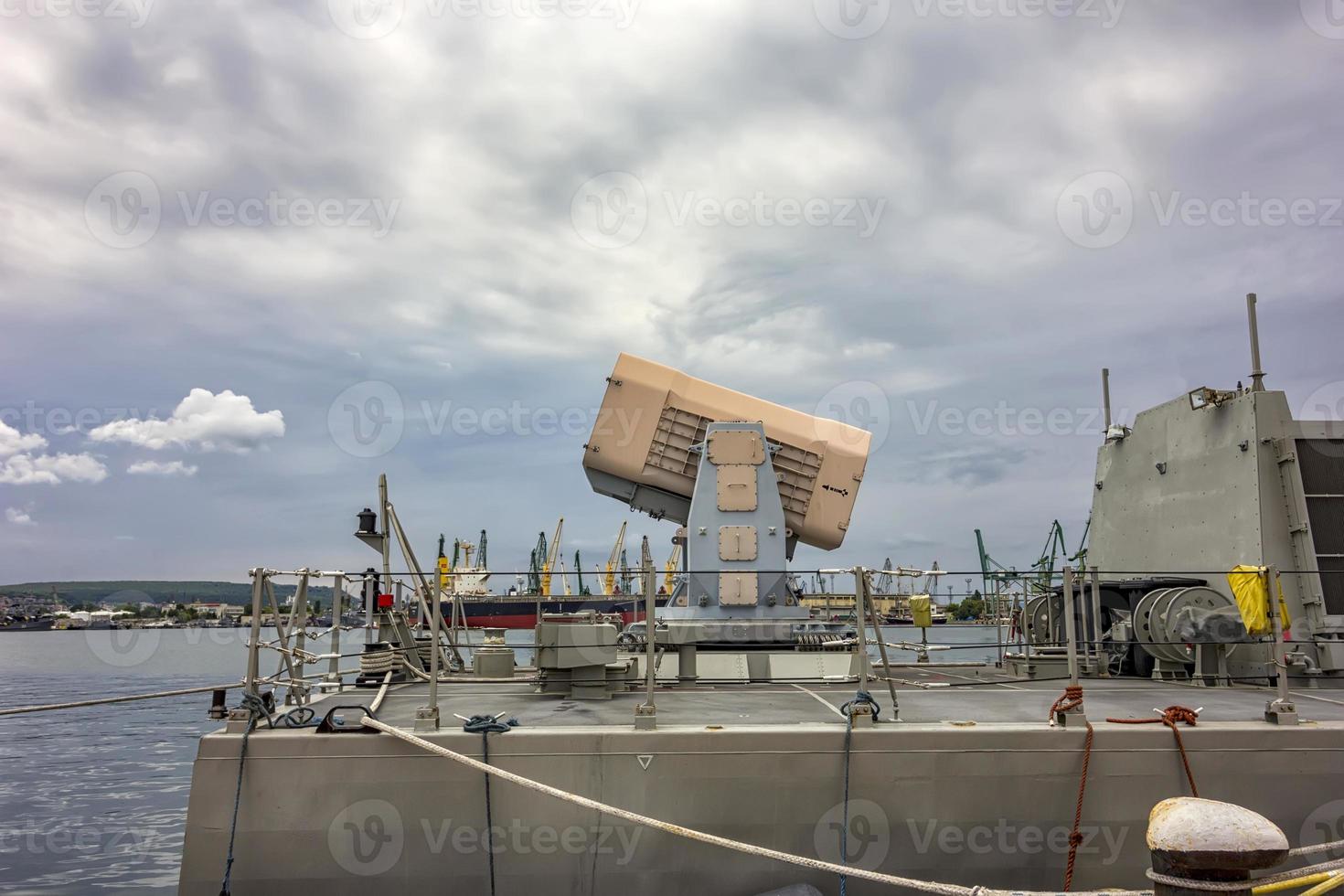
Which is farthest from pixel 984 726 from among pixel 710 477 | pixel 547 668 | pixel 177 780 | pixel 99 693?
pixel 99 693

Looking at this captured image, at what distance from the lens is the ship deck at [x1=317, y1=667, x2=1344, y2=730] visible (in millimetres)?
7215

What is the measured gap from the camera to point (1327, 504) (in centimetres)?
1068

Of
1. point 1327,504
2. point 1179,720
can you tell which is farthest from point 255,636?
point 1327,504

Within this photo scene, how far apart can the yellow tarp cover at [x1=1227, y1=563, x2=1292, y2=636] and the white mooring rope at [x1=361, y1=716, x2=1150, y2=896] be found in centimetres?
379

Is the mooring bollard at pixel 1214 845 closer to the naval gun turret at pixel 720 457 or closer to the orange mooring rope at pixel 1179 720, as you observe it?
the orange mooring rope at pixel 1179 720

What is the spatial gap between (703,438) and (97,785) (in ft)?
42.3

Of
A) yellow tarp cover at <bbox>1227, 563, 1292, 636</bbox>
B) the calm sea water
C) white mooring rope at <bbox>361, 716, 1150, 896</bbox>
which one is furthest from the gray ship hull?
→ yellow tarp cover at <bbox>1227, 563, 1292, 636</bbox>

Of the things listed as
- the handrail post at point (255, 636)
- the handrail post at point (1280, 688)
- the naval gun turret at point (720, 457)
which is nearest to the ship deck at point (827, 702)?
the handrail post at point (1280, 688)

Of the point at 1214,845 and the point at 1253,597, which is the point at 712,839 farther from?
the point at 1253,597

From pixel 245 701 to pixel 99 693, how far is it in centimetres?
2782

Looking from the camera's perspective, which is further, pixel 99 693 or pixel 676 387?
pixel 99 693

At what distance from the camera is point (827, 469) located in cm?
1220

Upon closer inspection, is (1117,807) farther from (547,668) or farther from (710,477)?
(710,477)

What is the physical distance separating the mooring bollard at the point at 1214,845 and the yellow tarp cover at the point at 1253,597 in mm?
4931
